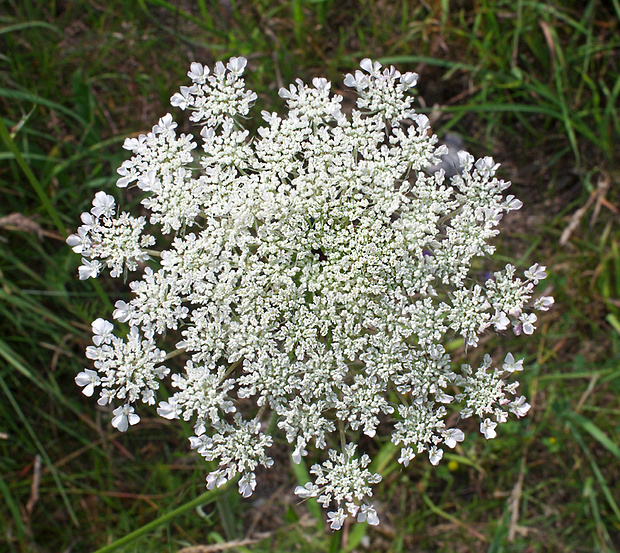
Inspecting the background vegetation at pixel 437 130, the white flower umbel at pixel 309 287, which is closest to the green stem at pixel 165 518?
the white flower umbel at pixel 309 287

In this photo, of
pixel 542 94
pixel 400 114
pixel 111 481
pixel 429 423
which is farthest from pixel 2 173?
pixel 542 94

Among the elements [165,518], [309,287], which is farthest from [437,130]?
[165,518]

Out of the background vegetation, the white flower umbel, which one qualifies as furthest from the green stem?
the background vegetation

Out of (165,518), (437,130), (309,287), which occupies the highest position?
(437,130)

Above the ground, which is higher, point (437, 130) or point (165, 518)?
point (437, 130)

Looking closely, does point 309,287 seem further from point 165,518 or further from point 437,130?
point 437,130

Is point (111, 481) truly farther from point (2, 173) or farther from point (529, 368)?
point (529, 368)

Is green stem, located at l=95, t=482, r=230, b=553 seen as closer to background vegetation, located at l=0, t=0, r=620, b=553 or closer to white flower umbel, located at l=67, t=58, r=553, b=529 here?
white flower umbel, located at l=67, t=58, r=553, b=529

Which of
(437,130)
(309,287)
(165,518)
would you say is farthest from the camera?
(437,130)
